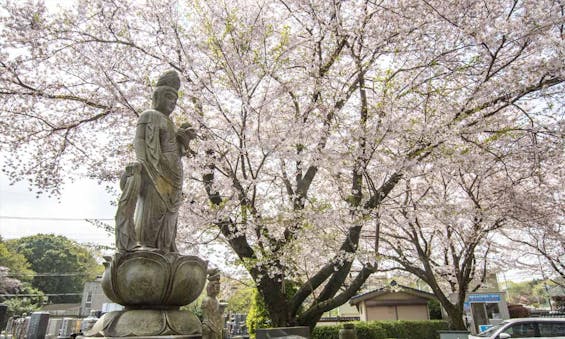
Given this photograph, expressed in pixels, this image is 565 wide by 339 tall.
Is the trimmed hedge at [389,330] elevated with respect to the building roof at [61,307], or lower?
lower

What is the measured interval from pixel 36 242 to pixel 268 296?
153 feet

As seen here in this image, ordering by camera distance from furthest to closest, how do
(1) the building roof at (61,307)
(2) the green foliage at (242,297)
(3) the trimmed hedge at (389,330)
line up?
(1) the building roof at (61,307), (3) the trimmed hedge at (389,330), (2) the green foliage at (242,297)

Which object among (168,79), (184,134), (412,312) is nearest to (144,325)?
(184,134)

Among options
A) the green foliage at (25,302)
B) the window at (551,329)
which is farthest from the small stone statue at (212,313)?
the green foliage at (25,302)

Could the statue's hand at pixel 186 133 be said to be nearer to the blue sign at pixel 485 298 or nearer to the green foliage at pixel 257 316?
the green foliage at pixel 257 316

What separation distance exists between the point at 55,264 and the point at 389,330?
135 ft

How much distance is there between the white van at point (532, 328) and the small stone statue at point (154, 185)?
27.5ft

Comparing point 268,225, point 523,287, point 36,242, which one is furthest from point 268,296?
point 523,287

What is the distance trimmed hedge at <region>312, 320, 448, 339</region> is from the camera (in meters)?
16.1

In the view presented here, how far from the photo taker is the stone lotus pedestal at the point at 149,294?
328 cm

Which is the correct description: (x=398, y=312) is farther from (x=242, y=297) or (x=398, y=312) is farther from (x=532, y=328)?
(x=532, y=328)

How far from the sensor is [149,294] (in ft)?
11.2

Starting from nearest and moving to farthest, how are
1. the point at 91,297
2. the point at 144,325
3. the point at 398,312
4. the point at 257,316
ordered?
1. the point at 144,325
2. the point at 257,316
3. the point at 398,312
4. the point at 91,297

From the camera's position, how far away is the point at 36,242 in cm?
4300
